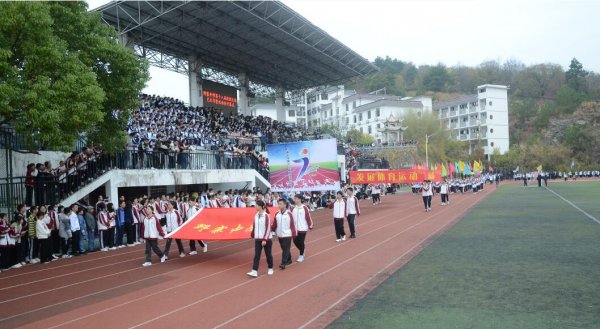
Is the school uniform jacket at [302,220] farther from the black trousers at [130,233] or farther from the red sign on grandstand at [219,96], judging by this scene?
the red sign on grandstand at [219,96]

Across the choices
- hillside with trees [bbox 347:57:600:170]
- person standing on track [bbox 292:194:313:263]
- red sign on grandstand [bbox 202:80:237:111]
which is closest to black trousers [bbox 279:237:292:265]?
person standing on track [bbox 292:194:313:263]

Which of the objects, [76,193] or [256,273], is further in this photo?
[76,193]

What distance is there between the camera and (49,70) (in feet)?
40.0

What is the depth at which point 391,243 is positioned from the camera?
14.5 metres

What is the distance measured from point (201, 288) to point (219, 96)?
30.4 metres

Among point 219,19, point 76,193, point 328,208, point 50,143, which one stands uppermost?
point 219,19

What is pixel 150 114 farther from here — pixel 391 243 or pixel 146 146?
pixel 391 243

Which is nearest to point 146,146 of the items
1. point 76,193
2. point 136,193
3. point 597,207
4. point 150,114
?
point 136,193

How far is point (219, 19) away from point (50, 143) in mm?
18938

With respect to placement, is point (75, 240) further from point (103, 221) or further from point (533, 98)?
point (533, 98)

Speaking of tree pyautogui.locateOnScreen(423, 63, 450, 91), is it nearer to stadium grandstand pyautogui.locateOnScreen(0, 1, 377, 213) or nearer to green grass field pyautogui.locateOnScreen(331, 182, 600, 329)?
stadium grandstand pyautogui.locateOnScreen(0, 1, 377, 213)

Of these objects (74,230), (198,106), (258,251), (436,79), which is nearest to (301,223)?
(258,251)

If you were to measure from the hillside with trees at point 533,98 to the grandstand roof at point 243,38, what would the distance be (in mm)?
7456

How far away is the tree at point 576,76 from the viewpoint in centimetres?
7950
